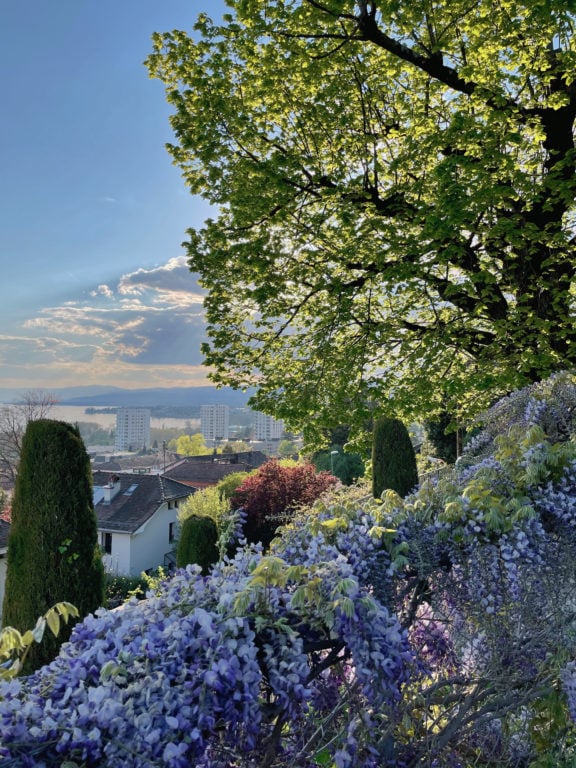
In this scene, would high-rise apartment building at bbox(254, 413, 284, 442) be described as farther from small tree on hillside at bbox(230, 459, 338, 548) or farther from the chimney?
small tree on hillside at bbox(230, 459, 338, 548)

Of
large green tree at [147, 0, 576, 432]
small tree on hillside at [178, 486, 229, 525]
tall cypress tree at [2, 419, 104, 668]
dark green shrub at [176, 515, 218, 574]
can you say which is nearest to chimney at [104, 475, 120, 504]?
small tree on hillside at [178, 486, 229, 525]

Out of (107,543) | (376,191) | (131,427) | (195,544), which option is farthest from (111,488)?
(131,427)

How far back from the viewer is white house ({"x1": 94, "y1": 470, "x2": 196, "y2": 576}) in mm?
21438

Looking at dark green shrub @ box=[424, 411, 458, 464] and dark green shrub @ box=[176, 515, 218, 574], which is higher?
dark green shrub @ box=[424, 411, 458, 464]

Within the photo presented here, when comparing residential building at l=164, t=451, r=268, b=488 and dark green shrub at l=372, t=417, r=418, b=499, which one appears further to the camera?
residential building at l=164, t=451, r=268, b=488

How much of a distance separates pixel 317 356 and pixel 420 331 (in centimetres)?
173

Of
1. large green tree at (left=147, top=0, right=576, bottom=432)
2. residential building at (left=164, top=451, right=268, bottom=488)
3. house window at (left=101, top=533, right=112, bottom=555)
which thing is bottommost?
house window at (left=101, top=533, right=112, bottom=555)

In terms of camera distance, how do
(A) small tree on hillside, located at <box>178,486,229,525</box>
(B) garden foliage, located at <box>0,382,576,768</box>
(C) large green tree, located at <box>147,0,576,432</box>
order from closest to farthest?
(B) garden foliage, located at <box>0,382,576,768</box> → (C) large green tree, located at <box>147,0,576,432</box> → (A) small tree on hillside, located at <box>178,486,229,525</box>

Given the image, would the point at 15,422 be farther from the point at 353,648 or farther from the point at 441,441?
the point at 353,648

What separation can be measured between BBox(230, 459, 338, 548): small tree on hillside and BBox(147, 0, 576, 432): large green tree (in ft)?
31.0

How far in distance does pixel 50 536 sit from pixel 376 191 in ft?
20.0

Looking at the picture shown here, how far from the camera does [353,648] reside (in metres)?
1.55

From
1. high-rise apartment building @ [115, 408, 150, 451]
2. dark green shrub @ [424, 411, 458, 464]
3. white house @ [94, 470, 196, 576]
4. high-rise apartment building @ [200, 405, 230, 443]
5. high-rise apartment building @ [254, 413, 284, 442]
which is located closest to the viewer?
dark green shrub @ [424, 411, 458, 464]

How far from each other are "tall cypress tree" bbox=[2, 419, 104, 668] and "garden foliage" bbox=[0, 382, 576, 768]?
4662 mm
